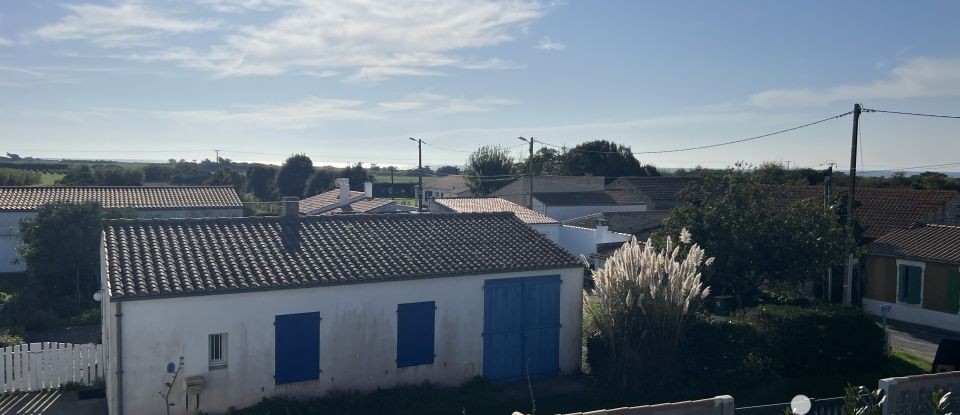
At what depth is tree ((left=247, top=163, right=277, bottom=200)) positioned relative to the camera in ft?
244

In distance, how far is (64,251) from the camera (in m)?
24.5

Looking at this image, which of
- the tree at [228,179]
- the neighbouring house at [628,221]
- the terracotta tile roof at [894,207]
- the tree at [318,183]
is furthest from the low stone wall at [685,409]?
the tree at [318,183]

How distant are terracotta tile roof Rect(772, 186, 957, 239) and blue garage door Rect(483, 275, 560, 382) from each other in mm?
11424

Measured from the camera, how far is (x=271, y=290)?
1308cm

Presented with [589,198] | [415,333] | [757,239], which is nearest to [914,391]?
[757,239]

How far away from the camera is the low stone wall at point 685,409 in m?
9.59

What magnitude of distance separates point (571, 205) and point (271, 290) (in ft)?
92.3

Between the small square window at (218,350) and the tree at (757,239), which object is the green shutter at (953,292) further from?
the small square window at (218,350)

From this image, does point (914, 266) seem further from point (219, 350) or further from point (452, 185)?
point (452, 185)

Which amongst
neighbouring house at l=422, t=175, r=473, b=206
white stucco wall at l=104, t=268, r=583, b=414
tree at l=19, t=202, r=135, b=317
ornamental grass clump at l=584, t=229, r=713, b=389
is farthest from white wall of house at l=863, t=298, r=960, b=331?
neighbouring house at l=422, t=175, r=473, b=206

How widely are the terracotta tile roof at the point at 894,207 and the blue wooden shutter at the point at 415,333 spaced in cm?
1389

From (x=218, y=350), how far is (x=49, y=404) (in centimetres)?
351

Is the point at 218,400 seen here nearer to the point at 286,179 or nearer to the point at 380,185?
the point at 286,179

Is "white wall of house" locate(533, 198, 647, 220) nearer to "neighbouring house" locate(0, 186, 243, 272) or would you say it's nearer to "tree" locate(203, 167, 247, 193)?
"neighbouring house" locate(0, 186, 243, 272)
